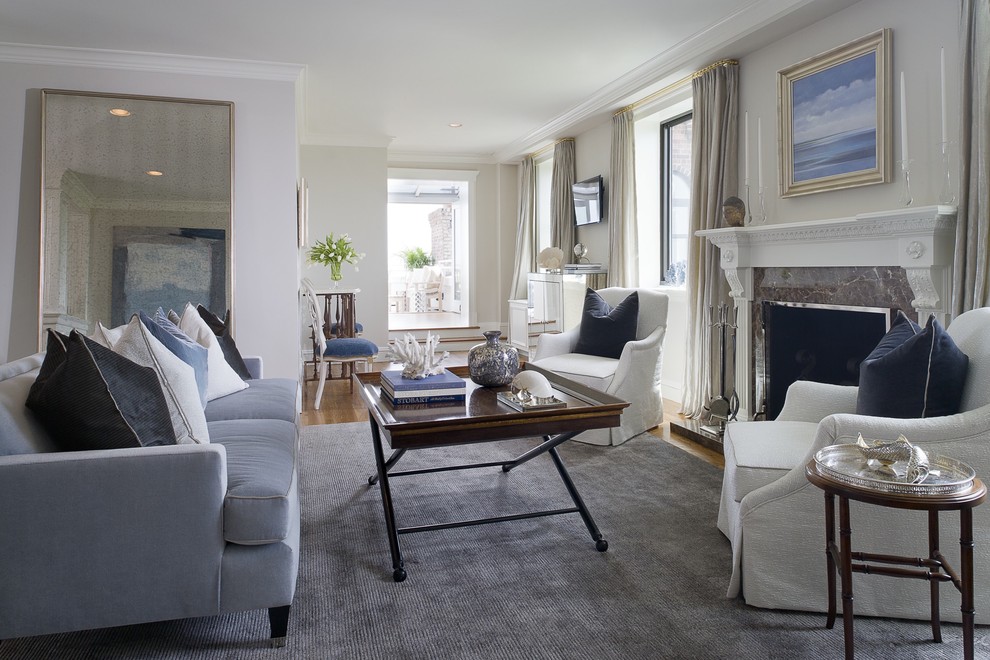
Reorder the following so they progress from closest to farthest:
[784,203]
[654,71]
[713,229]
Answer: [784,203], [713,229], [654,71]

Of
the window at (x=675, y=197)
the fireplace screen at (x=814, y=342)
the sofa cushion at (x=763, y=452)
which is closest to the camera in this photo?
the sofa cushion at (x=763, y=452)

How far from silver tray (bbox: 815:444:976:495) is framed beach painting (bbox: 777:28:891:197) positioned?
2169 millimetres

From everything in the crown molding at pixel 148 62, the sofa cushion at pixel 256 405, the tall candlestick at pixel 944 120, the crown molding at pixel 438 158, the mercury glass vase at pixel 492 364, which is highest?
the crown molding at pixel 438 158

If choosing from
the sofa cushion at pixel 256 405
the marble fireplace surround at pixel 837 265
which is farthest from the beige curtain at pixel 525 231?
the sofa cushion at pixel 256 405

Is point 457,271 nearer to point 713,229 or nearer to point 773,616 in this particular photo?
point 713,229

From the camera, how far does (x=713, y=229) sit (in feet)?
14.5

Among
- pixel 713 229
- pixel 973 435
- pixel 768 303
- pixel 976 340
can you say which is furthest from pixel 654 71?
pixel 973 435

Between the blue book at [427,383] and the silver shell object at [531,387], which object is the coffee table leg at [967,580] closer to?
the silver shell object at [531,387]

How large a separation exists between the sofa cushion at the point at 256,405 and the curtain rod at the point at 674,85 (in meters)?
3.42

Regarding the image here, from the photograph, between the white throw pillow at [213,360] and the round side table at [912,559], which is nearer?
the round side table at [912,559]

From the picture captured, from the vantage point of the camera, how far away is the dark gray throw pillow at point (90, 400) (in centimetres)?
175

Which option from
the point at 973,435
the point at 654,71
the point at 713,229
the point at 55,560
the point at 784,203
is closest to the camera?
the point at 55,560

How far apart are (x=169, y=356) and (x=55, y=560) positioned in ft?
2.20

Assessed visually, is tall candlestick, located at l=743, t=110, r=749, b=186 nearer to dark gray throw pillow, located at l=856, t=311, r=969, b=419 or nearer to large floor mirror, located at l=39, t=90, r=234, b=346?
dark gray throw pillow, located at l=856, t=311, r=969, b=419
